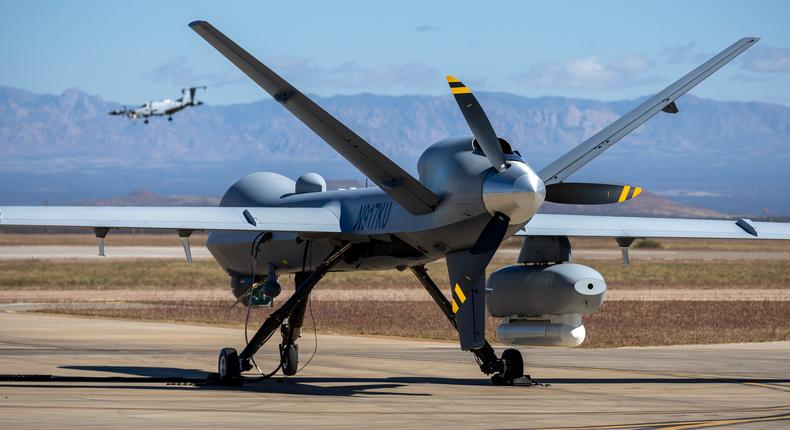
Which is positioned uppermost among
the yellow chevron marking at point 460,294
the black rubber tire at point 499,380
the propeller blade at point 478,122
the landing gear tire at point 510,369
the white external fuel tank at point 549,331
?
the propeller blade at point 478,122

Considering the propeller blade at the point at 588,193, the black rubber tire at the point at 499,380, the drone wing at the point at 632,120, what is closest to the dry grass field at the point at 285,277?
the black rubber tire at the point at 499,380

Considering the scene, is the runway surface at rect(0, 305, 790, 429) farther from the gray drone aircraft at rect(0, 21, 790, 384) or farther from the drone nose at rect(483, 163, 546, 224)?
the drone nose at rect(483, 163, 546, 224)

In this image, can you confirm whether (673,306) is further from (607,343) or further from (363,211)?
(363,211)

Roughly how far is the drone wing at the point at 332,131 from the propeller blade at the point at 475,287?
106cm

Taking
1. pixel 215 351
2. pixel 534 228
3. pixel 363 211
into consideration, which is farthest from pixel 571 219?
pixel 215 351

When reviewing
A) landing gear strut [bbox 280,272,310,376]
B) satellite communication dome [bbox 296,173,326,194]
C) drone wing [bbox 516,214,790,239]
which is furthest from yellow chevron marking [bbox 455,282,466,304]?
satellite communication dome [bbox 296,173,326,194]

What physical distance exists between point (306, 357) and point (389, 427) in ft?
40.7

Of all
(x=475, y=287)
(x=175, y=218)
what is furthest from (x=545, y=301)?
(x=175, y=218)

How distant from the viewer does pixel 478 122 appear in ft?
62.0

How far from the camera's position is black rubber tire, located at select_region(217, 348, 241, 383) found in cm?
2230

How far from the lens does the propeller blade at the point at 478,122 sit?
18906 millimetres

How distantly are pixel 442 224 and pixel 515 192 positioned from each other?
5.03 ft

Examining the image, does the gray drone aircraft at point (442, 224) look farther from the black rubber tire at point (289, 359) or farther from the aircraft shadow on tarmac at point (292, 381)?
the aircraft shadow on tarmac at point (292, 381)

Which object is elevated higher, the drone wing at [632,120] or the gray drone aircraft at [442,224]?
the drone wing at [632,120]
